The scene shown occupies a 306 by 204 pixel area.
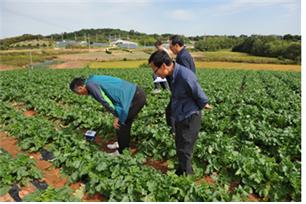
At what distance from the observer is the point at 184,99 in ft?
12.9

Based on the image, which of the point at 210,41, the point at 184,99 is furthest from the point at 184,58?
the point at 210,41

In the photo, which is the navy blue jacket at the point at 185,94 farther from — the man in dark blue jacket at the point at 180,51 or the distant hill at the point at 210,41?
the distant hill at the point at 210,41

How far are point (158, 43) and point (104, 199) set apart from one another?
147 inches

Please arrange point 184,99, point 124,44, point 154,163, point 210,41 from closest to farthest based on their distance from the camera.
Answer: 1. point 184,99
2. point 154,163
3. point 210,41
4. point 124,44

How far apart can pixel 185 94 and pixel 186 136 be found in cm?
54

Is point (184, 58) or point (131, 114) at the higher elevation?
point (184, 58)

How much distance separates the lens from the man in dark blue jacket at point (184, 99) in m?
3.80

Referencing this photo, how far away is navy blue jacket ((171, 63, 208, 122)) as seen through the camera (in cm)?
379

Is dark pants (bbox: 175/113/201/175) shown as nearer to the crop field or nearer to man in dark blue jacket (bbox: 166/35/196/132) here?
the crop field

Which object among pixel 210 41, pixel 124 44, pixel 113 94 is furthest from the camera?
pixel 124 44

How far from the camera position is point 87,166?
426 centimetres

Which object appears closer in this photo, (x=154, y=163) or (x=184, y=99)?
(x=184, y=99)

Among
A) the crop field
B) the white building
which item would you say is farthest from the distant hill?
the crop field

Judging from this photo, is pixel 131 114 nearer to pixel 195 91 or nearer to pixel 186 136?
pixel 186 136
